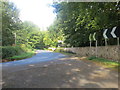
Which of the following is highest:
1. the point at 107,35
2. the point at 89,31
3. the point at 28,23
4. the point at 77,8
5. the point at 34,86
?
the point at 28,23

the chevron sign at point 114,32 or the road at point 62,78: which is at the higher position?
the chevron sign at point 114,32

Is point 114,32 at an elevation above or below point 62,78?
above

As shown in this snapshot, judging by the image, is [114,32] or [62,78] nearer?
[62,78]

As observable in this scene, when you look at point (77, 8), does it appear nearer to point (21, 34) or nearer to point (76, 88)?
point (76, 88)

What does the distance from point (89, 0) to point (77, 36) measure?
766cm

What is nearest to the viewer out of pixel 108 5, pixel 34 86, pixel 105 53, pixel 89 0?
pixel 34 86

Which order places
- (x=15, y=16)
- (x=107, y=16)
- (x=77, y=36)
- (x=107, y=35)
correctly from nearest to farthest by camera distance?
(x=107, y=16)
(x=107, y=35)
(x=77, y=36)
(x=15, y=16)

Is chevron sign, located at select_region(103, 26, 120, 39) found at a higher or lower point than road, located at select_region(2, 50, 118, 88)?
higher

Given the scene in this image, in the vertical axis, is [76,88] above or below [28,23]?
below

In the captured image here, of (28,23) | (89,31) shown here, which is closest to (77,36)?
(89,31)

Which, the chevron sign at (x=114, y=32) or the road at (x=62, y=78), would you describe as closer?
the road at (x=62, y=78)

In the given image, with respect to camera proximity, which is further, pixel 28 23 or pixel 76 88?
pixel 28 23

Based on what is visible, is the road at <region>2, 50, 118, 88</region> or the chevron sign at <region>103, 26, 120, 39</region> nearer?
the road at <region>2, 50, 118, 88</region>

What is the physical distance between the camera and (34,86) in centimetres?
378
